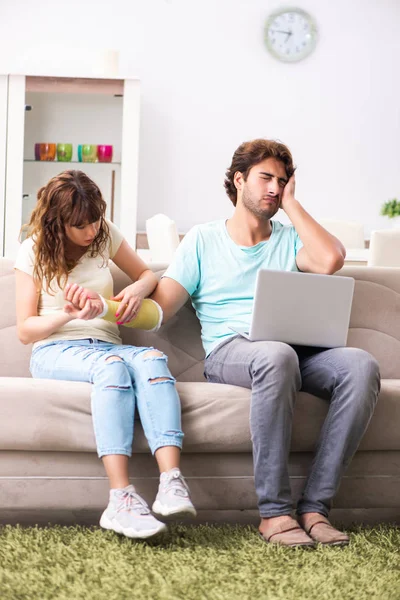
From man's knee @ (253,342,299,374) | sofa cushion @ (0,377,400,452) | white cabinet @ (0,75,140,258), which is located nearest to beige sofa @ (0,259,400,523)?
sofa cushion @ (0,377,400,452)

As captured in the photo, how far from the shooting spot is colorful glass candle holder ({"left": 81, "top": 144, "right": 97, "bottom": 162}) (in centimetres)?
550

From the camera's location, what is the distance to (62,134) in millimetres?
5516

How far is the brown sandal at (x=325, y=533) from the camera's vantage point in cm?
192

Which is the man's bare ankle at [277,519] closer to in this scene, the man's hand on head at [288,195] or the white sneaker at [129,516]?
the white sneaker at [129,516]

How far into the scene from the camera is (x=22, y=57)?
5.72 meters

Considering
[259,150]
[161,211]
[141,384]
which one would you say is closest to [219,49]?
[161,211]

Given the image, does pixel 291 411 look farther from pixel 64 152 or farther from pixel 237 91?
pixel 237 91

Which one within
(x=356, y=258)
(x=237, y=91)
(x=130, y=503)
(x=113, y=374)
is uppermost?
(x=237, y=91)

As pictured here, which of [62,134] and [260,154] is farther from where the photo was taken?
[62,134]

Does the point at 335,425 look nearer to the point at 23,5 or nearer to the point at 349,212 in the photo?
the point at 349,212

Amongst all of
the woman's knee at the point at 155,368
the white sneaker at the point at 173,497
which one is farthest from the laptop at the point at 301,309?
the white sneaker at the point at 173,497

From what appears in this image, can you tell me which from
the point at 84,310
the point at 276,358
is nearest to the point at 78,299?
the point at 84,310

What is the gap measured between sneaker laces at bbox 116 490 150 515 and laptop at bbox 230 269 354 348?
1.83 ft

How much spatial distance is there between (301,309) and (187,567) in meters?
0.77
